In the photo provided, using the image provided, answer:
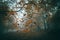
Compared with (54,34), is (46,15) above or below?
above

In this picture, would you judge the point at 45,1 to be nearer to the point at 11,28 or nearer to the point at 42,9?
the point at 42,9

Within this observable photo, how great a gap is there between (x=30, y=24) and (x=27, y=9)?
0.85ft

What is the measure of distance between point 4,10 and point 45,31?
77 cm

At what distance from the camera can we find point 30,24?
264cm

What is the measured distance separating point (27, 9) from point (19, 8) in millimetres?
137

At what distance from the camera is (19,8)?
2676 millimetres

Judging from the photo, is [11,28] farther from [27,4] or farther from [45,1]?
[45,1]

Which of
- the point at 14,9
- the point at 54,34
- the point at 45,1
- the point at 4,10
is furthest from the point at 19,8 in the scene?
the point at 54,34

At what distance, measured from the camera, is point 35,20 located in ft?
8.72

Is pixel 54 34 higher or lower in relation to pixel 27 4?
lower

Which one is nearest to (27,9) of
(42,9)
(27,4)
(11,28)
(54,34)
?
(27,4)

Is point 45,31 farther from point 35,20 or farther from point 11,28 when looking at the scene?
point 11,28

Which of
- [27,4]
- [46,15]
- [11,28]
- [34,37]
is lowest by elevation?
[34,37]

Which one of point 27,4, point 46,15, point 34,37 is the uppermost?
point 27,4
